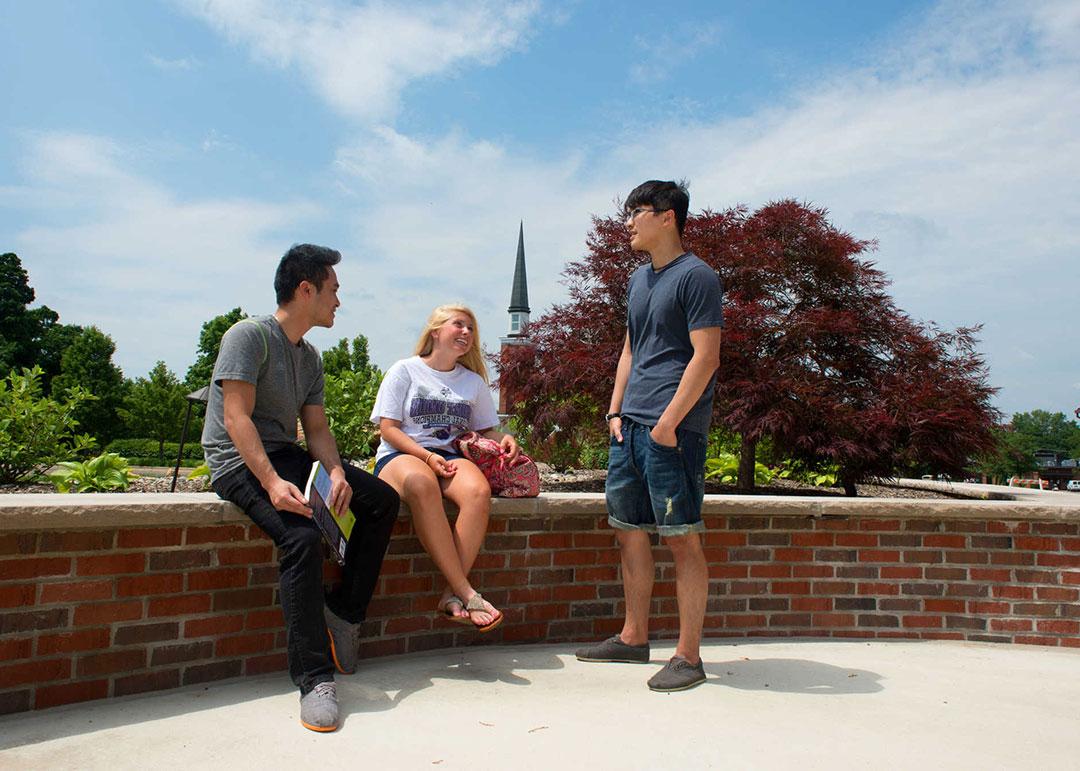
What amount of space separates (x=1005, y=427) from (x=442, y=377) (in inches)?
220

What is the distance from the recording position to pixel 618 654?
322 cm

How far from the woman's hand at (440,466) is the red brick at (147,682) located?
1.15 metres

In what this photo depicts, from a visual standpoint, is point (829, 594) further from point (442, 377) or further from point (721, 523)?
point (442, 377)

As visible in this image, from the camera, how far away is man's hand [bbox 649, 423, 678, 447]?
114 inches

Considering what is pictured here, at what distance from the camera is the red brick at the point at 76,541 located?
242 centimetres

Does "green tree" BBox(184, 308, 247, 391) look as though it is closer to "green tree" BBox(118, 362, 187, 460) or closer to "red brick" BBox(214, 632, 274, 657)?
"green tree" BBox(118, 362, 187, 460)

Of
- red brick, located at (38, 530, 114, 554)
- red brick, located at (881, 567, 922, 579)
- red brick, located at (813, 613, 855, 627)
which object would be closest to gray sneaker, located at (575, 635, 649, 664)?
red brick, located at (813, 613, 855, 627)

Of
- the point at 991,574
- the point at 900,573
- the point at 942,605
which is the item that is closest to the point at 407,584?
the point at 900,573

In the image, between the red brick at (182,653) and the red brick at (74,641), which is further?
the red brick at (182,653)

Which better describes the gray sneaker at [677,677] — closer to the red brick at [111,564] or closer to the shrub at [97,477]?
the red brick at [111,564]

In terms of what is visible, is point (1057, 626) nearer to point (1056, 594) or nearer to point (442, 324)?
point (1056, 594)

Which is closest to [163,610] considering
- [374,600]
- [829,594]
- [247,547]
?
[247,547]

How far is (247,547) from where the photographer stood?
285cm


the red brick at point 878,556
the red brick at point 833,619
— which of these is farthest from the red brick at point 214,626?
the red brick at point 878,556
